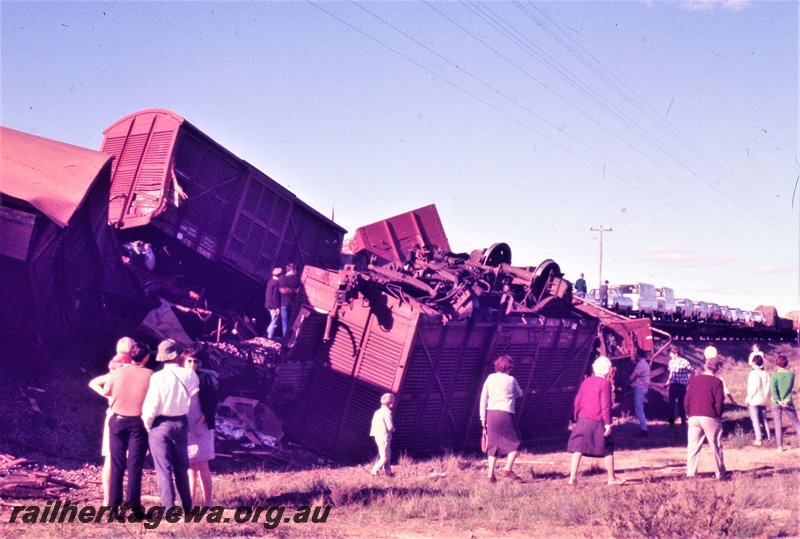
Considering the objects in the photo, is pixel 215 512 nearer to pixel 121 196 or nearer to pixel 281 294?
pixel 281 294

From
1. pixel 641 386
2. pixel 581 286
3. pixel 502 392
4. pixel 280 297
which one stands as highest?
pixel 581 286

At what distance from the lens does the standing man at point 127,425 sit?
22.1 ft

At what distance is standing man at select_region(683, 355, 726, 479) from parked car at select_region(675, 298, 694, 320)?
28933 mm

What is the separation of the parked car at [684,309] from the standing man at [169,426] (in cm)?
3430

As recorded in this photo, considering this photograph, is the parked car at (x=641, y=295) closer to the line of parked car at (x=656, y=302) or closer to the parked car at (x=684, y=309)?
the line of parked car at (x=656, y=302)

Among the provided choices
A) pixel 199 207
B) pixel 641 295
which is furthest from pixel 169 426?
pixel 641 295

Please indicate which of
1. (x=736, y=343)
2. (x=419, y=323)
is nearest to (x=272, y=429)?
(x=419, y=323)

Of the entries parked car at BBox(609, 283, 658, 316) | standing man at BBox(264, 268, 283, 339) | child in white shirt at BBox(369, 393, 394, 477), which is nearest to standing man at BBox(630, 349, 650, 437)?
child in white shirt at BBox(369, 393, 394, 477)

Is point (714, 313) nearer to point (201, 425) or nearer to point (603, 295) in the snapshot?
point (603, 295)

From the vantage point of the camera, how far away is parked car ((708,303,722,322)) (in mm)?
41150

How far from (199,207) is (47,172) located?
575cm

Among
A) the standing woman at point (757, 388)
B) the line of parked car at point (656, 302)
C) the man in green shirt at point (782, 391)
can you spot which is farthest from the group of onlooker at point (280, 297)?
the line of parked car at point (656, 302)

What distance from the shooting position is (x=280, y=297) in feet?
47.9

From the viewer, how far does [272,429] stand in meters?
12.0
